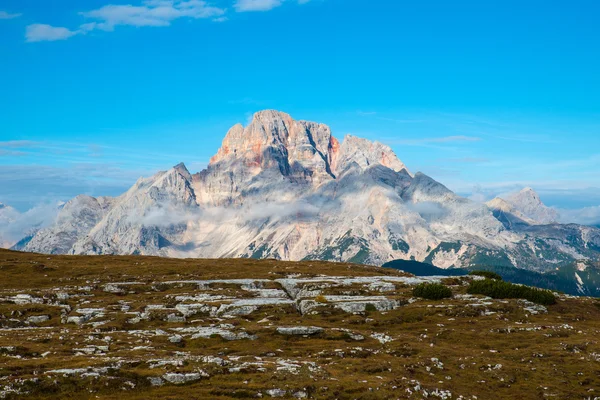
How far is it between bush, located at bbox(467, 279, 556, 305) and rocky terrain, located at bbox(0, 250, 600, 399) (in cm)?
308

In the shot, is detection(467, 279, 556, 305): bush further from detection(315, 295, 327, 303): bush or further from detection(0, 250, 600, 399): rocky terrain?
detection(315, 295, 327, 303): bush

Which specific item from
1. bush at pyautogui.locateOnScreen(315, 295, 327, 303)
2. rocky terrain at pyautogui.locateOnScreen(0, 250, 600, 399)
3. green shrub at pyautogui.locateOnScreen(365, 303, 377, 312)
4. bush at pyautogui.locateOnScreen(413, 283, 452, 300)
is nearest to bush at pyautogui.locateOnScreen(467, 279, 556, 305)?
rocky terrain at pyautogui.locateOnScreen(0, 250, 600, 399)

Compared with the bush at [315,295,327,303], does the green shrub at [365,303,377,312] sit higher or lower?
lower

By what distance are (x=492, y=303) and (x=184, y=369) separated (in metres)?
68.1

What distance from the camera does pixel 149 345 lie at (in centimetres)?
7212

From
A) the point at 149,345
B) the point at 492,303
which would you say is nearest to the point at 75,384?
the point at 149,345

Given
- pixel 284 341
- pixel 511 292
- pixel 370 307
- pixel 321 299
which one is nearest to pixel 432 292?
pixel 511 292

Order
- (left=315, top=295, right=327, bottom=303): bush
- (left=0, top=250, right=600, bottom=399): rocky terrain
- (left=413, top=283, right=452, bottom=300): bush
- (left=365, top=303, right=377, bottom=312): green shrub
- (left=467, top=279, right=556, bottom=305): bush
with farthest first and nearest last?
1. (left=413, top=283, right=452, bottom=300): bush
2. (left=467, top=279, right=556, bottom=305): bush
3. (left=315, top=295, right=327, bottom=303): bush
4. (left=365, top=303, right=377, bottom=312): green shrub
5. (left=0, top=250, right=600, bottom=399): rocky terrain

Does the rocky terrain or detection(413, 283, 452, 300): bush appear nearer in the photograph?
the rocky terrain

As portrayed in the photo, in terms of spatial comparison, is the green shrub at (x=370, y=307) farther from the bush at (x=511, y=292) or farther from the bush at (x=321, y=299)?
the bush at (x=511, y=292)

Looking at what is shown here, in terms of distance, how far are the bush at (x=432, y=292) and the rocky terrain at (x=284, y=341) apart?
223 centimetres

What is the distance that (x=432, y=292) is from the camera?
114438 mm

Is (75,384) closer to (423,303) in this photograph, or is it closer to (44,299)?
(44,299)

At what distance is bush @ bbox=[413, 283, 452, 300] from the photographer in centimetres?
11412
